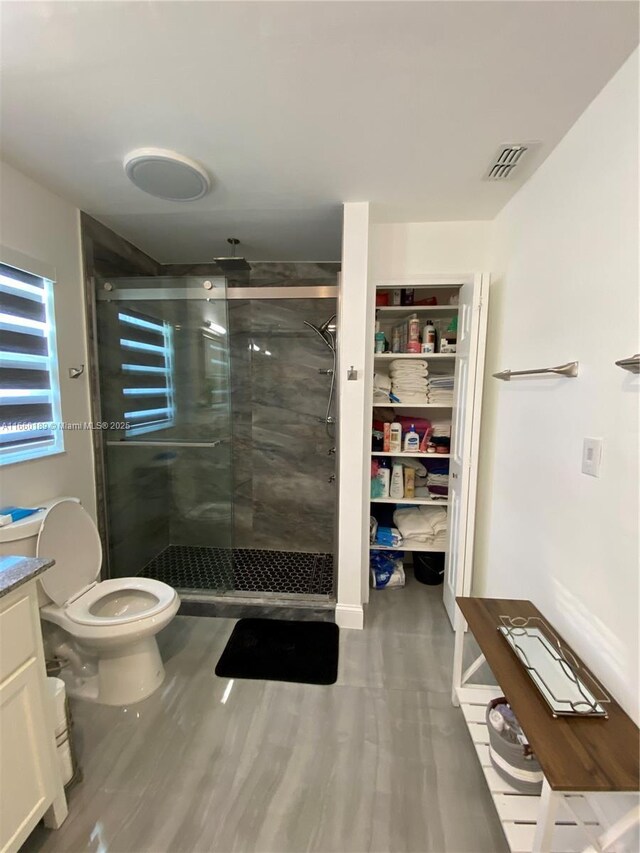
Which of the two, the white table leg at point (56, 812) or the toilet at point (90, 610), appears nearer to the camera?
the white table leg at point (56, 812)

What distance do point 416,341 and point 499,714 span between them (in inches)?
72.8

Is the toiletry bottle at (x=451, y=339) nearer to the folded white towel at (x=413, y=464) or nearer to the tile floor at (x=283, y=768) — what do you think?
the folded white towel at (x=413, y=464)

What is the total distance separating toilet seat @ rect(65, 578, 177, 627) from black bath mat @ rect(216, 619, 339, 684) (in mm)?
481

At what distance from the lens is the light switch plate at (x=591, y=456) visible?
3.53 ft

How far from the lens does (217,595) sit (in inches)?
86.9

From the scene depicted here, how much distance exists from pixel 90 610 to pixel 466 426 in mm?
2123

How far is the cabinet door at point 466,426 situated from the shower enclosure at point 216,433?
0.77 metres

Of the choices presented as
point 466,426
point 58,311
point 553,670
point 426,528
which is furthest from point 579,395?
point 58,311

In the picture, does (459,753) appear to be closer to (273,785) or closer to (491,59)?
A: (273,785)

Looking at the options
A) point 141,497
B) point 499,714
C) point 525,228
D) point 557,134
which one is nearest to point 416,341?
point 525,228

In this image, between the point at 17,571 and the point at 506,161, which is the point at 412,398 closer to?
the point at 506,161

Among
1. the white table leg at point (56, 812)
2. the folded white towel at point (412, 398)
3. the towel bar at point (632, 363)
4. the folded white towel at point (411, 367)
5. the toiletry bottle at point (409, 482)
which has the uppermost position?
the folded white towel at point (411, 367)

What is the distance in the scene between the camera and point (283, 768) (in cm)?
131

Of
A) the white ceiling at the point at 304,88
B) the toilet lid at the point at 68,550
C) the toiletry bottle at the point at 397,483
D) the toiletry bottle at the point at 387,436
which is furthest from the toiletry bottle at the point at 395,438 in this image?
the toilet lid at the point at 68,550
